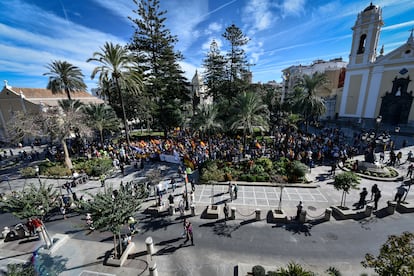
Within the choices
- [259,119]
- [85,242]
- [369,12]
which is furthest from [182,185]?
[369,12]

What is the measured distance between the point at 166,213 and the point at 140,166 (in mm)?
9561

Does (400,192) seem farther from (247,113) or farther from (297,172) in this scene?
(247,113)

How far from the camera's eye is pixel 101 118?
85.1 feet

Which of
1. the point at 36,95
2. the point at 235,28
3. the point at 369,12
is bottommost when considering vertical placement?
the point at 36,95

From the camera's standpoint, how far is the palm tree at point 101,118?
83.1ft

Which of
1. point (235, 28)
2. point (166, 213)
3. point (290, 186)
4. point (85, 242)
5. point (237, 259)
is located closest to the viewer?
point (237, 259)

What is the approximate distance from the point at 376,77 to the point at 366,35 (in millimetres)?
7545

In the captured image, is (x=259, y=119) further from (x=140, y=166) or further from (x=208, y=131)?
(x=140, y=166)

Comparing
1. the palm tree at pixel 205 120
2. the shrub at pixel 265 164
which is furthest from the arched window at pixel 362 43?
the palm tree at pixel 205 120

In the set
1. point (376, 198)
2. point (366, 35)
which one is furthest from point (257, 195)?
point (366, 35)

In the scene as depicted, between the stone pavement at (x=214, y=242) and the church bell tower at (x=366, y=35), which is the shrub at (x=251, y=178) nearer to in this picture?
the stone pavement at (x=214, y=242)

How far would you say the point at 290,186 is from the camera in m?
14.6

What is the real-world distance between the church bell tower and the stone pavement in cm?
2909

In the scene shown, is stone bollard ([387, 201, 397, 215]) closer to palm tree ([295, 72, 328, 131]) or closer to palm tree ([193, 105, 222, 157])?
palm tree ([193, 105, 222, 157])
